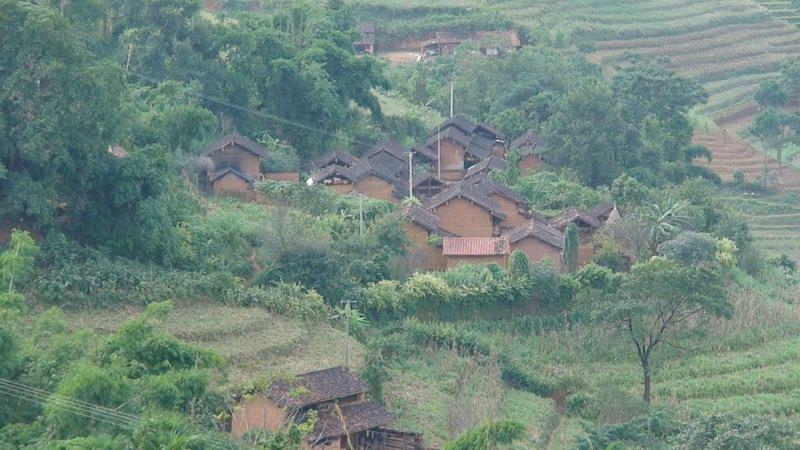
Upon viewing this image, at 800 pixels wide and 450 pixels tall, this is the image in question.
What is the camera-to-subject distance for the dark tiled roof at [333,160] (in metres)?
39.2

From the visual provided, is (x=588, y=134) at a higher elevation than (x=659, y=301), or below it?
higher

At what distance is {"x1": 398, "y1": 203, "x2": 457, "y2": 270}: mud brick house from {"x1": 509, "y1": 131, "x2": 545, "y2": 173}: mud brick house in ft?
29.1

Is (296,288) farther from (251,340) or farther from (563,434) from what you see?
(563,434)

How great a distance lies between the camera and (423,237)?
34406mm

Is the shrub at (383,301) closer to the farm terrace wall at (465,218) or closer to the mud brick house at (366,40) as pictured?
the farm terrace wall at (465,218)

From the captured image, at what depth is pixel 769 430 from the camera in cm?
2320

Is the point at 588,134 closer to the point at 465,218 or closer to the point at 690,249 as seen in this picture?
the point at 465,218

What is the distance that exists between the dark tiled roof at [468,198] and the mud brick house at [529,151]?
21.6 ft

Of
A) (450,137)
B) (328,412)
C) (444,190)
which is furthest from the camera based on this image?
(450,137)

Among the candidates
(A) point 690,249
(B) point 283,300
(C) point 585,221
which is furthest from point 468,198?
(B) point 283,300

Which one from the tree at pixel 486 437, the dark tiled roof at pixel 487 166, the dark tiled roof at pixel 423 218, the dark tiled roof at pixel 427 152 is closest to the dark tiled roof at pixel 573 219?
the dark tiled roof at pixel 423 218

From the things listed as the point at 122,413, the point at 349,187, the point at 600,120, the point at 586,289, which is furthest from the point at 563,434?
the point at 600,120

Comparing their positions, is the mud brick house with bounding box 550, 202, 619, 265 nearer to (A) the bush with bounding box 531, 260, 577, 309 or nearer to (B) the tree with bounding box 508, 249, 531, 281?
(A) the bush with bounding box 531, 260, 577, 309

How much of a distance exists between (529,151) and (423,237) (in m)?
9.73
